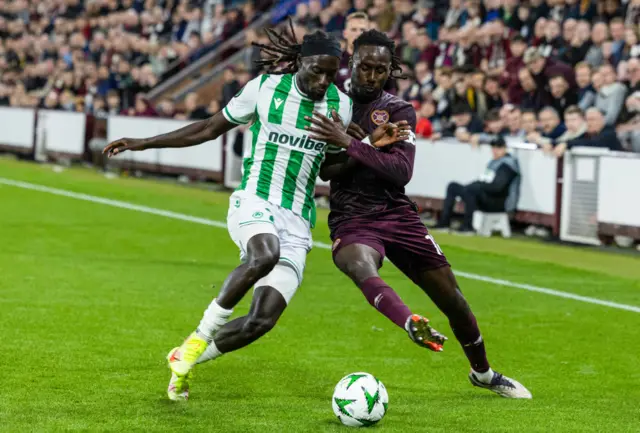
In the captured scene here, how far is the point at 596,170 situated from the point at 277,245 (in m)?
9.20

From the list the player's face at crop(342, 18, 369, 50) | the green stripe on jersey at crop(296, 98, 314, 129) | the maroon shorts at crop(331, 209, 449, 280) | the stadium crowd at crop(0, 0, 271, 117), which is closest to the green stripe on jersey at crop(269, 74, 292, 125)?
the green stripe on jersey at crop(296, 98, 314, 129)

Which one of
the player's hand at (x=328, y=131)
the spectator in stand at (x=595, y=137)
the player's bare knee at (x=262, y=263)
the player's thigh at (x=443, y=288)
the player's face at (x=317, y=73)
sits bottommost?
the player's thigh at (x=443, y=288)

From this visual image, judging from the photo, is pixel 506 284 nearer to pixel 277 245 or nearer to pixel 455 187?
pixel 455 187

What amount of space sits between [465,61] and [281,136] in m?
13.3

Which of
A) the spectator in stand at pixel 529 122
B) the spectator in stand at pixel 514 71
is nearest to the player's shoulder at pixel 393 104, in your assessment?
the spectator in stand at pixel 529 122

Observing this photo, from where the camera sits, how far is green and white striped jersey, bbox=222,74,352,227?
7.12 metres

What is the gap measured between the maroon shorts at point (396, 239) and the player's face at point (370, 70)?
747mm

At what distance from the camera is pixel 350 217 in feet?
24.2

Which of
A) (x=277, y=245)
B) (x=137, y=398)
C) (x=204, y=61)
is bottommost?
(x=137, y=398)

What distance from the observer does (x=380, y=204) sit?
737 centimetres

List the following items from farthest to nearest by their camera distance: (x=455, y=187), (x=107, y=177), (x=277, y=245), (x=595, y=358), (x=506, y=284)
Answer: (x=107, y=177) < (x=455, y=187) < (x=506, y=284) < (x=595, y=358) < (x=277, y=245)

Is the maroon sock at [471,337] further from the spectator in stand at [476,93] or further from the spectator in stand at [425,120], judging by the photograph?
the spectator in stand at [476,93]

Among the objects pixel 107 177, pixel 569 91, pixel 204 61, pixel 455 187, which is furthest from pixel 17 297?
pixel 204 61

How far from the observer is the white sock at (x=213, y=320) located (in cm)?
674
